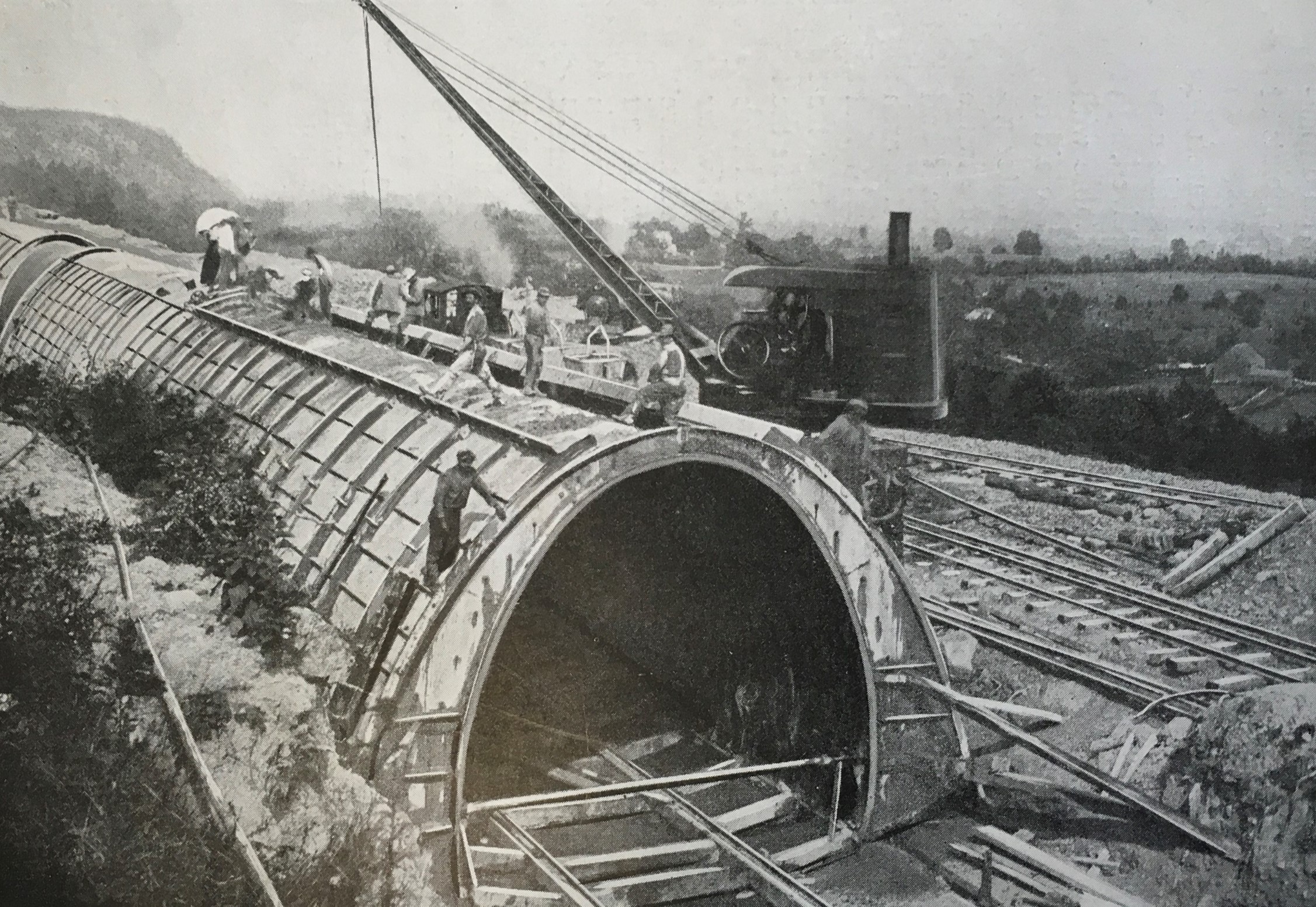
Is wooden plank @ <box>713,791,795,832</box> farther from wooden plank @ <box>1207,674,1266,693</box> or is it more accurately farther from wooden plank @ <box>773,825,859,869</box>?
wooden plank @ <box>1207,674,1266,693</box>

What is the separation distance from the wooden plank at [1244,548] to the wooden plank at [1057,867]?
2.35 m

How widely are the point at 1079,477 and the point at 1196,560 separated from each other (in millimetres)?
1071

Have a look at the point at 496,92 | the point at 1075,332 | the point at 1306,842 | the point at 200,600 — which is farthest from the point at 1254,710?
the point at 200,600

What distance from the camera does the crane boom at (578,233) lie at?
5730 millimetres

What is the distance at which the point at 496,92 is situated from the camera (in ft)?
19.1

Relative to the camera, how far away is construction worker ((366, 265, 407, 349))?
22.1 feet

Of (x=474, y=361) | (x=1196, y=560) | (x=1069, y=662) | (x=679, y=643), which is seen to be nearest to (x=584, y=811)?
(x=679, y=643)

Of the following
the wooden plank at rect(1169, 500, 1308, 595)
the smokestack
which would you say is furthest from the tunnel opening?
the wooden plank at rect(1169, 500, 1308, 595)

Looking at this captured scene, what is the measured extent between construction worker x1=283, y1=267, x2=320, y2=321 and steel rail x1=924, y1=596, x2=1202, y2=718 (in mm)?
5420

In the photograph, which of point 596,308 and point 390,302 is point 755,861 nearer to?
point 596,308

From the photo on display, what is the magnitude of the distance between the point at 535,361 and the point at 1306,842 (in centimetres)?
588

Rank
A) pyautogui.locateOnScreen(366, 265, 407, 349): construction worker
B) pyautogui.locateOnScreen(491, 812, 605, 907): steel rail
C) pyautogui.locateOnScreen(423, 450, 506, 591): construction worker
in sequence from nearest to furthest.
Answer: pyautogui.locateOnScreen(423, 450, 506, 591): construction worker
pyautogui.locateOnScreen(491, 812, 605, 907): steel rail
pyautogui.locateOnScreen(366, 265, 407, 349): construction worker

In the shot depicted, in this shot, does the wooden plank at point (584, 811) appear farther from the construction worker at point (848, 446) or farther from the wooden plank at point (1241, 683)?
the wooden plank at point (1241, 683)

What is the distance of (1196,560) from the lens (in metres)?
7.36
